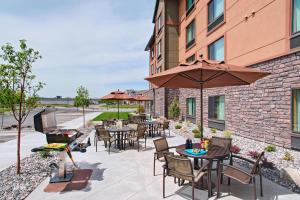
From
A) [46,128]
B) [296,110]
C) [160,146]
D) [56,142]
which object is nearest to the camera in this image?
[56,142]

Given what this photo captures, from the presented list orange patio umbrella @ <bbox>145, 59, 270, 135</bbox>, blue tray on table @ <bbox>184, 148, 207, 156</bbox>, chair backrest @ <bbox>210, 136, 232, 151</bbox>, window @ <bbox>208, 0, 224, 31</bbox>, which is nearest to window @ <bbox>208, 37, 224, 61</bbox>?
window @ <bbox>208, 0, 224, 31</bbox>

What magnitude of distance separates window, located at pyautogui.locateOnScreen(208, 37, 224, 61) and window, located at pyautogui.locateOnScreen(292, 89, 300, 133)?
21.3 feet

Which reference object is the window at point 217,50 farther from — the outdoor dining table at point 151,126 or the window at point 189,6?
the outdoor dining table at point 151,126

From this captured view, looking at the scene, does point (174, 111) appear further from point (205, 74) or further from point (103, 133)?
point (205, 74)

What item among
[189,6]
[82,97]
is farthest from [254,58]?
[82,97]

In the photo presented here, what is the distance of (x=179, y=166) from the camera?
14.2 ft

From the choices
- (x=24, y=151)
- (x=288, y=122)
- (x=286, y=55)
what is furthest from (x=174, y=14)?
(x=24, y=151)

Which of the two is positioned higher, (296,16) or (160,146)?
(296,16)

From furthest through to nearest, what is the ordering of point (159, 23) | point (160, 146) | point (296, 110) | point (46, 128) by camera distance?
point (159, 23), point (296, 110), point (160, 146), point (46, 128)

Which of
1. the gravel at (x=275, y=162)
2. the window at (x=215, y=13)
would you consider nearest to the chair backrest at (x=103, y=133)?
the gravel at (x=275, y=162)

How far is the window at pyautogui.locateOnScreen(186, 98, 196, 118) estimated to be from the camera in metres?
18.1

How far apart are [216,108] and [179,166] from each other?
1075 centimetres

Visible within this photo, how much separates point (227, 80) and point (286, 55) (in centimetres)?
409

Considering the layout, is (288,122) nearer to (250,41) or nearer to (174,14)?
(250,41)
